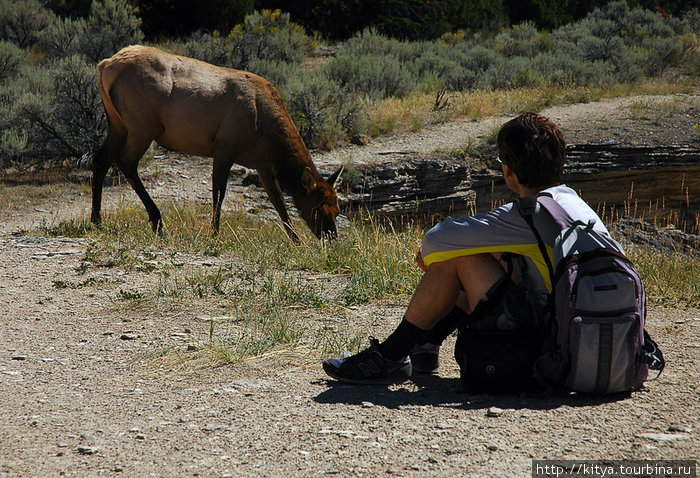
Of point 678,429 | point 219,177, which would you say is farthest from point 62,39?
point 678,429

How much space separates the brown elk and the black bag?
444cm

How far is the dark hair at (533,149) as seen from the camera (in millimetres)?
3252

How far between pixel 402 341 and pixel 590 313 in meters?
0.96

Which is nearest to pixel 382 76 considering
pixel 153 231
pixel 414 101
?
pixel 414 101

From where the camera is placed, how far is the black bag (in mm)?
3250

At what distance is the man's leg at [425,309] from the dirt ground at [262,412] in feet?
0.32

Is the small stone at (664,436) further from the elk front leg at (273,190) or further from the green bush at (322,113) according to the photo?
the green bush at (322,113)

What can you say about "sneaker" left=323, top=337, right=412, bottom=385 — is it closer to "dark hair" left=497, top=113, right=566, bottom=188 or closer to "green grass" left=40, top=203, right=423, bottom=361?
"green grass" left=40, top=203, right=423, bottom=361

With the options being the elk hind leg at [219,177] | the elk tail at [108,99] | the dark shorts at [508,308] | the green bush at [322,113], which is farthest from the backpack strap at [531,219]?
the green bush at [322,113]

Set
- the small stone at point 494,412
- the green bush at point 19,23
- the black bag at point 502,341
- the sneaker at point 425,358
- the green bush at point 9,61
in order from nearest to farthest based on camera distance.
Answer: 1. the small stone at point 494,412
2. the black bag at point 502,341
3. the sneaker at point 425,358
4. the green bush at point 9,61
5. the green bush at point 19,23

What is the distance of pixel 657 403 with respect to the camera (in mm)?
3236

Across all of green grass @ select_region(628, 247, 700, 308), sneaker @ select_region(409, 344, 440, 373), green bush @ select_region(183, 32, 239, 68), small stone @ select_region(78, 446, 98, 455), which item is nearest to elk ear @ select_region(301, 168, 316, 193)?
green grass @ select_region(628, 247, 700, 308)

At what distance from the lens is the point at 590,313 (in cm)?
299

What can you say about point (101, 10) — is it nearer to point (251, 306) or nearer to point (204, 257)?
point (204, 257)
